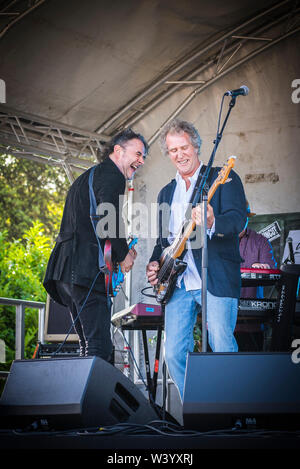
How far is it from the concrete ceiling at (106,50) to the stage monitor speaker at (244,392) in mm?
3342

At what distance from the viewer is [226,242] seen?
2.79 meters

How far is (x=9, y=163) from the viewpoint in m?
15.5

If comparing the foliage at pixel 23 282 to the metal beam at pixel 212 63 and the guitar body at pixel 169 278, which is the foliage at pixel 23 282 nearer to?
the metal beam at pixel 212 63

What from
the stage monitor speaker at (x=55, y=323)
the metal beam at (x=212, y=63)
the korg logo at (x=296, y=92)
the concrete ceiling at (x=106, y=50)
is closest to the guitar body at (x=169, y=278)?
the stage monitor speaker at (x=55, y=323)

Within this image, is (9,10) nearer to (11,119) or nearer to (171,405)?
(11,119)

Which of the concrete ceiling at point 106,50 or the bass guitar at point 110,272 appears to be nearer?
the bass guitar at point 110,272

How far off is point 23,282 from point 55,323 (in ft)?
14.5

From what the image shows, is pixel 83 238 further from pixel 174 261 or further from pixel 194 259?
pixel 194 259

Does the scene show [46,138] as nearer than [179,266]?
No

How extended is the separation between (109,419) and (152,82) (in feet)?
14.0

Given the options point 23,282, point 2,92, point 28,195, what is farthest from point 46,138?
point 28,195

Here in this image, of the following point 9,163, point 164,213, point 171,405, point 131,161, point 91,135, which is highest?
point 9,163

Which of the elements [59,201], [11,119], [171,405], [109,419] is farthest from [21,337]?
[59,201]

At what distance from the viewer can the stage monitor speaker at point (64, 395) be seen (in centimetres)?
184
